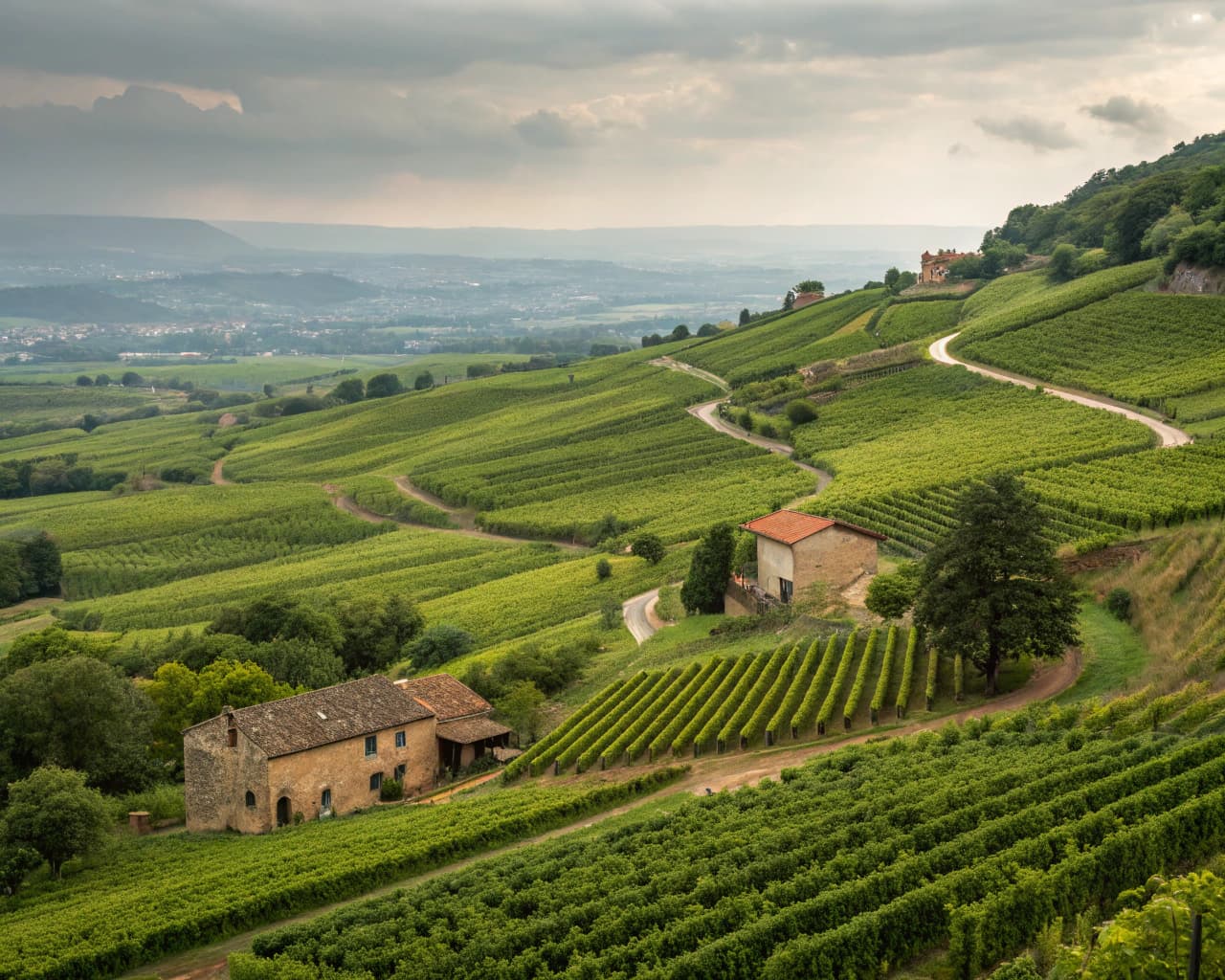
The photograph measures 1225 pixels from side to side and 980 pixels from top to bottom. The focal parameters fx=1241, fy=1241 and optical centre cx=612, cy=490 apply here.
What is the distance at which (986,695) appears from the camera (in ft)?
113

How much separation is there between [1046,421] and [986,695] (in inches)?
1605

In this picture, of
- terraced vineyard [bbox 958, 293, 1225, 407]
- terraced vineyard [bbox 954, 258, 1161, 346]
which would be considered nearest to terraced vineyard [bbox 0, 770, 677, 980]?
terraced vineyard [bbox 958, 293, 1225, 407]

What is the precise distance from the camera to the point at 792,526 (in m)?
50.4

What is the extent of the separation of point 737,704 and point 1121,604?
39.7ft

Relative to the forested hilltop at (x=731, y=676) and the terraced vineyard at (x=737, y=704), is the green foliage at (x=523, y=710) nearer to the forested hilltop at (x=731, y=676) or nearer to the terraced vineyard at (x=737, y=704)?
the forested hilltop at (x=731, y=676)

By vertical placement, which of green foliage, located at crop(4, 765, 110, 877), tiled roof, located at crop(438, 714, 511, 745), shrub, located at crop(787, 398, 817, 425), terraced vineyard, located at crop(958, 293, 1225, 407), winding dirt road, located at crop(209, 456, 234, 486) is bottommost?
winding dirt road, located at crop(209, 456, 234, 486)

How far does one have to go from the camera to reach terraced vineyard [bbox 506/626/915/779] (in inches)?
1390

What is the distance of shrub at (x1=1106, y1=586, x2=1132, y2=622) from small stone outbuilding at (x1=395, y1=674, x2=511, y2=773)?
20818mm

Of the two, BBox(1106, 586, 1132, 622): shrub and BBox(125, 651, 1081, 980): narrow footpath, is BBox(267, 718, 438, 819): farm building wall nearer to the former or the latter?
BBox(125, 651, 1081, 980): narrow footpath

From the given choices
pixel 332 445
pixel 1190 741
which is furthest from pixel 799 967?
pixel 332 445

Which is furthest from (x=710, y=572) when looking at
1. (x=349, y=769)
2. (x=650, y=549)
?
(x=349, y=769)

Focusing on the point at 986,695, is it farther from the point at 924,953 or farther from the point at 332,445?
the point at 332,445

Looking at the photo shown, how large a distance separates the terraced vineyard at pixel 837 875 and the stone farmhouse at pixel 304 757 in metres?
13.6

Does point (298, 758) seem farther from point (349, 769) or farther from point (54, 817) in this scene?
point (54, 817)
